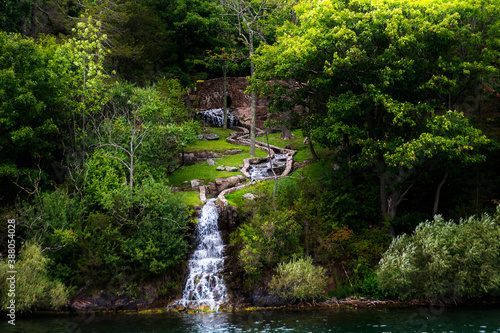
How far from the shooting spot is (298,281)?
23.9 m

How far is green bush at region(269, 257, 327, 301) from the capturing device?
2389cm

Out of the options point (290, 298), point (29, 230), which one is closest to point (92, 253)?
point (29, 230)

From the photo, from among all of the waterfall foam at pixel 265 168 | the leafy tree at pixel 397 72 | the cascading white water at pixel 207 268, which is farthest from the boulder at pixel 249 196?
the leafy tree at pixel 397 72

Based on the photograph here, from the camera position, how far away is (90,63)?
29250mm

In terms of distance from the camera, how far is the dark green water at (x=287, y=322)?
65.7 ft

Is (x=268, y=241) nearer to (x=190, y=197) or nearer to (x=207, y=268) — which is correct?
(x=207, y=268)

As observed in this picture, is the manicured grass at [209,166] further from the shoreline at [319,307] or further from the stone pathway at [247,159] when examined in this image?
the shoreline at [319,307]

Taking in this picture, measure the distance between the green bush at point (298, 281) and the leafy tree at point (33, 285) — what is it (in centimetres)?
1130

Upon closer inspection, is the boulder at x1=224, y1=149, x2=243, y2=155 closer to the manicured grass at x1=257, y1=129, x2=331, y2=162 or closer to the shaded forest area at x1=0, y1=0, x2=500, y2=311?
the manicured grass at x1=257, y1=129, x2=331, y2=162

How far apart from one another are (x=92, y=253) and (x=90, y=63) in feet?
40.3

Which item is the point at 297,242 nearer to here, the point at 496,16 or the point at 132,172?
the point at 132,172

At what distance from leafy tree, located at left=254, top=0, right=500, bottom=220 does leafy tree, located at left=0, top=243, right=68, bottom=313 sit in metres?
17.0

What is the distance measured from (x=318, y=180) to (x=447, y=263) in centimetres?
1114

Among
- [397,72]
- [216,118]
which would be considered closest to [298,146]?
[216,118]
